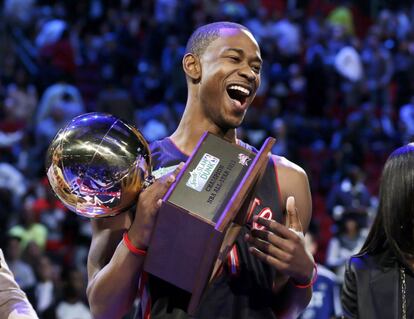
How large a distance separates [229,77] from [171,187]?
568mm

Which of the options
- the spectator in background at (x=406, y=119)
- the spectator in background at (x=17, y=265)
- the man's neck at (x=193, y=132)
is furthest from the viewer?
the spectator in background at (x=406, y=119)

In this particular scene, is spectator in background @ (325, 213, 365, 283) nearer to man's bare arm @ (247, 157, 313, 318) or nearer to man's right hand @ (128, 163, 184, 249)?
man's bare arm @ (247, 157, 313, 318)

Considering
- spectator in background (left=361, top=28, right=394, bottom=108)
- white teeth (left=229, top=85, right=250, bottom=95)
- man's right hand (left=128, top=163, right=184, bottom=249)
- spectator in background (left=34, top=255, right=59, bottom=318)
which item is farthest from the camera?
spectator in background (left=361, top=28, right=394, bottom=108)

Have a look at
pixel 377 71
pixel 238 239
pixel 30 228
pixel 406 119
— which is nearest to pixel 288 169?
pixel 238 239

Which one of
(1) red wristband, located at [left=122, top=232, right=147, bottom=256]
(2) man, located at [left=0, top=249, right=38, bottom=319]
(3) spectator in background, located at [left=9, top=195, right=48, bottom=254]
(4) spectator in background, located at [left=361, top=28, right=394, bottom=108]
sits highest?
(1) red wristband, located at [left=122, top=232, right=147, bottom=256]

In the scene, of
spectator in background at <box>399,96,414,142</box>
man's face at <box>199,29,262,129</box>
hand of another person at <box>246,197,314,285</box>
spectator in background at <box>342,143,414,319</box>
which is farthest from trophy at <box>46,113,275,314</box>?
spectator in background at <box>399,96,414,142</box>

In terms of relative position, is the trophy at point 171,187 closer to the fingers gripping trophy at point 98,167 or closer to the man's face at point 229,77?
the fingers gripping trophy at point 98,167

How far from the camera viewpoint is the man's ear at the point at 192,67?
3375mm

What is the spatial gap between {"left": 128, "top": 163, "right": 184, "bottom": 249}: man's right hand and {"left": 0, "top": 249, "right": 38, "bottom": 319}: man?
400mm

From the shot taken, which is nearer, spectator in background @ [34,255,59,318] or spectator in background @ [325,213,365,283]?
spectator in background @ [34,255,59,318]

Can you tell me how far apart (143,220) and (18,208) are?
7.45 m

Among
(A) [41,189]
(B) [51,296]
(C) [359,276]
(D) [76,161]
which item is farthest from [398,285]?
(A) [41,189]

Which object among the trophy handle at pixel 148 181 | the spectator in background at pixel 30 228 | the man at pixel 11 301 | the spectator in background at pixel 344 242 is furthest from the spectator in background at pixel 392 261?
the spectator in background at pixel 30 228

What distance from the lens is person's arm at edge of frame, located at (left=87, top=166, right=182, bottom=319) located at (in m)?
2.86
